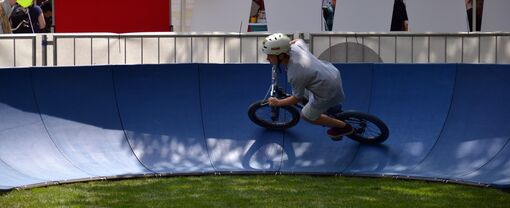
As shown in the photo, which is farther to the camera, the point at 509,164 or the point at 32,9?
the point at 32,9

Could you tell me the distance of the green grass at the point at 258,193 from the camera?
9375mm

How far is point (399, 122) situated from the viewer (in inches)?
477

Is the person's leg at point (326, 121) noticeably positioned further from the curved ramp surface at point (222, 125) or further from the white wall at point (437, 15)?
the white wall at point (437, 15)

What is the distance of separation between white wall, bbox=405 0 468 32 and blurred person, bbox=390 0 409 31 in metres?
0.14

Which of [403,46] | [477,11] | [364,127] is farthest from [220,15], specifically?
[364,127]

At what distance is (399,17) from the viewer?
2006 centimetres

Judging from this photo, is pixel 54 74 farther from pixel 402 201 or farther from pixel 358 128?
pixel 402 201

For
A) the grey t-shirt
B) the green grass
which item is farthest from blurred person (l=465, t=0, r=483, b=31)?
the green grass

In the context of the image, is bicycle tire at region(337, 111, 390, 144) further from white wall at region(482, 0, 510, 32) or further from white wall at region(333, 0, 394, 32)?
white wall at region(333, 0, 394, 32)

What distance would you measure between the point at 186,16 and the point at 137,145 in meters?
9.63

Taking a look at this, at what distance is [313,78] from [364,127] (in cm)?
95

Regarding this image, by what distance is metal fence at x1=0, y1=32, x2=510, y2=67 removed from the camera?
14.3 metres

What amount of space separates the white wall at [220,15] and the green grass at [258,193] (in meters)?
10.1

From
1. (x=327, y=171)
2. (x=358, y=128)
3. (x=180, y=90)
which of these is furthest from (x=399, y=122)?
(x=180, y=90)
